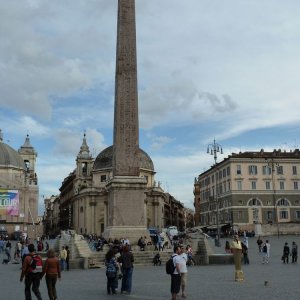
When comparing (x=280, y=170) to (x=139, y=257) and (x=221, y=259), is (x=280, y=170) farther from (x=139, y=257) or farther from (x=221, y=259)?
(x=139, y=257)

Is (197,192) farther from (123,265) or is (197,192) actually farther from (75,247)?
(123,265)

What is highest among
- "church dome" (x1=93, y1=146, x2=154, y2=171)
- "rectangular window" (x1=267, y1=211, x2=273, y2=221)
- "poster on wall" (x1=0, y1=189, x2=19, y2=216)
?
"church dome" (x1=93, y1=146, x2=154, y2=171)

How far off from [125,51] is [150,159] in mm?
55198

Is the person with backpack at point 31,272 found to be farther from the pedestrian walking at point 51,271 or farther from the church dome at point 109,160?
the church dome at point 109,160

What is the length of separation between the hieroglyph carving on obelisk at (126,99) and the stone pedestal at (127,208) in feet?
1.52

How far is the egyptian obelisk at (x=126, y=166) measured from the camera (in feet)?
82.5

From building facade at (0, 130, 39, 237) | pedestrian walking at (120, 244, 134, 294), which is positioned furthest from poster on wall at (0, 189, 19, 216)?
pedestrian walking at (120, 244, 134, 294)

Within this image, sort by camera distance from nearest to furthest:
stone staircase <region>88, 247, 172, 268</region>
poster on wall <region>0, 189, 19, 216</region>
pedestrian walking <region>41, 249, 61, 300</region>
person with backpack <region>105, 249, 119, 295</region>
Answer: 1. pedestrian walking <region>41, 249, 61, 300</region>
2. person with backpack <region>105, 249, 119, 295</region>
3. stone staircase <region>88, 247, 172, 268</region>
4. poster on wall <region>0, 189, 19, 216</region>

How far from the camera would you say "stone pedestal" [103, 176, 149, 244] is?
2509 cm

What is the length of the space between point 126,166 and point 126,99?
131 inches

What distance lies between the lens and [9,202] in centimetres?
7588

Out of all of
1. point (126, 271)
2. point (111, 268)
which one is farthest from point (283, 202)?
point (111, 268)

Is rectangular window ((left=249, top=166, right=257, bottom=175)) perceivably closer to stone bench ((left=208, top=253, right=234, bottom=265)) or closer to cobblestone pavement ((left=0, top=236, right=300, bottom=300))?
stone bench ((left=208, top=253, right=234, bottom=265))

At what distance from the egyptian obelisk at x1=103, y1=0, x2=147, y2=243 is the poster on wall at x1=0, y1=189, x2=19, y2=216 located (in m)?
52.8
